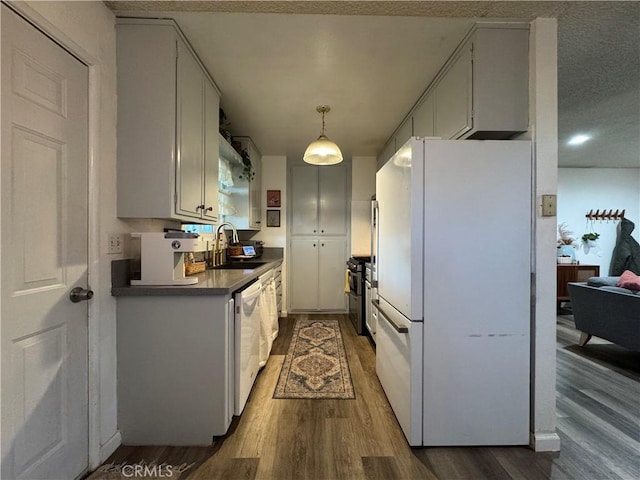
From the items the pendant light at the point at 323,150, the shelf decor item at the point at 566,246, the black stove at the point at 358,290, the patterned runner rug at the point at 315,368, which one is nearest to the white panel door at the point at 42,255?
the patterned runner rug at the point at 315,368

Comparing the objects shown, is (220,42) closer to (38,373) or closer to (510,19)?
(510,19)

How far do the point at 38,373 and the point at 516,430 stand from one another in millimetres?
2314

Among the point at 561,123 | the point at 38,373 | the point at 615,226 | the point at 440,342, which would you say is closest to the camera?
the point at 38,373

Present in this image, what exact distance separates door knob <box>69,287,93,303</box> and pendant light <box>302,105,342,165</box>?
1.92m

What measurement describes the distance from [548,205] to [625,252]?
5.24 meters

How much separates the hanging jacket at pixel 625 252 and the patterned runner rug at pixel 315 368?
5.12 m

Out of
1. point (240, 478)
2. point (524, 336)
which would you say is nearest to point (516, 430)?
point (524, 336)

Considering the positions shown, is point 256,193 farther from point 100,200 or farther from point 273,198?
point 100,200

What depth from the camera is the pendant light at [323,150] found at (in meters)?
2.60

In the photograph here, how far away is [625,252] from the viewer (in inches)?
197

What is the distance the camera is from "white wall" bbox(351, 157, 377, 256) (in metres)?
4.39

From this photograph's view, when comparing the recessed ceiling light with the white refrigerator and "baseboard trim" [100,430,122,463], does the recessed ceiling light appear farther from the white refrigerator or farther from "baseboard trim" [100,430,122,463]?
"baseboard trim" [100,430,122,463]

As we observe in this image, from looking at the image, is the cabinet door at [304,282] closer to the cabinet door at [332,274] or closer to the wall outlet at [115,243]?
the cabinet door at [332,274]

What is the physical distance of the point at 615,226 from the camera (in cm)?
526
